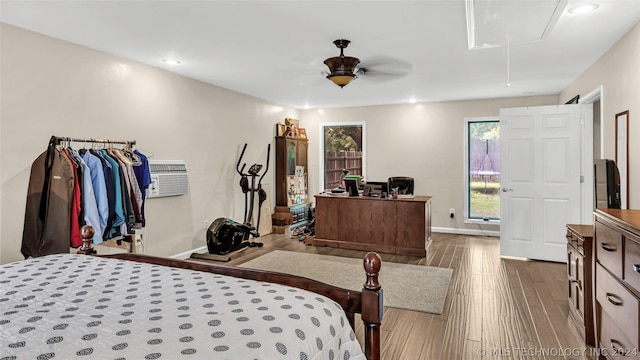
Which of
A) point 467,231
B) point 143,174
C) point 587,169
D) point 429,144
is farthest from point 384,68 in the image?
point 467,231

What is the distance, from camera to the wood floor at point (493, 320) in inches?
98.9

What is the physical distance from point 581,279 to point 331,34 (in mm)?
2795

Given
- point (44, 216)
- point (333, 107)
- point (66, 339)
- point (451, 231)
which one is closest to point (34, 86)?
point (44, 216)

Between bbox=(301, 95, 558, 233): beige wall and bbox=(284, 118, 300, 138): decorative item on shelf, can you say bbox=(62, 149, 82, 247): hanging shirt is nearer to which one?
bbox=(284, 118, 300, 138): decorative item on shelf

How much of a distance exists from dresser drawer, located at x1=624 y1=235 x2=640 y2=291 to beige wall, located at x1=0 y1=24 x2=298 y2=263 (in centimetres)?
427

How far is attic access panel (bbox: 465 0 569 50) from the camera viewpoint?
242 cm

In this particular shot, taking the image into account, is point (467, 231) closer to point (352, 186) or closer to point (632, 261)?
point (352, 186)

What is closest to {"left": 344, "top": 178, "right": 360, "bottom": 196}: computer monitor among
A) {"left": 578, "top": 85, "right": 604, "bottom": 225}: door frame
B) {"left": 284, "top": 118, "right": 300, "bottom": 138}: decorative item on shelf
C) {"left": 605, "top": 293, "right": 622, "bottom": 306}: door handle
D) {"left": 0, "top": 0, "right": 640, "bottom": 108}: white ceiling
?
{"left": 0, "top": 0, "right": 640, "bottom": 108}: white ceiling

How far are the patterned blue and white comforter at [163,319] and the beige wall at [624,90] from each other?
3.03m

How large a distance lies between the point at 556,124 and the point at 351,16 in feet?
10.9

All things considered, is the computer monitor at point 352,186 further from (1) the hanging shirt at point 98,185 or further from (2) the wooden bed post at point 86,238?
(2) the wooden bed post at point 86,238

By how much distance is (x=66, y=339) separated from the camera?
41.4 inches

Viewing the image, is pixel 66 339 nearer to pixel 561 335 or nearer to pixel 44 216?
pixel 44 216

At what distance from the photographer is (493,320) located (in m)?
2.99
